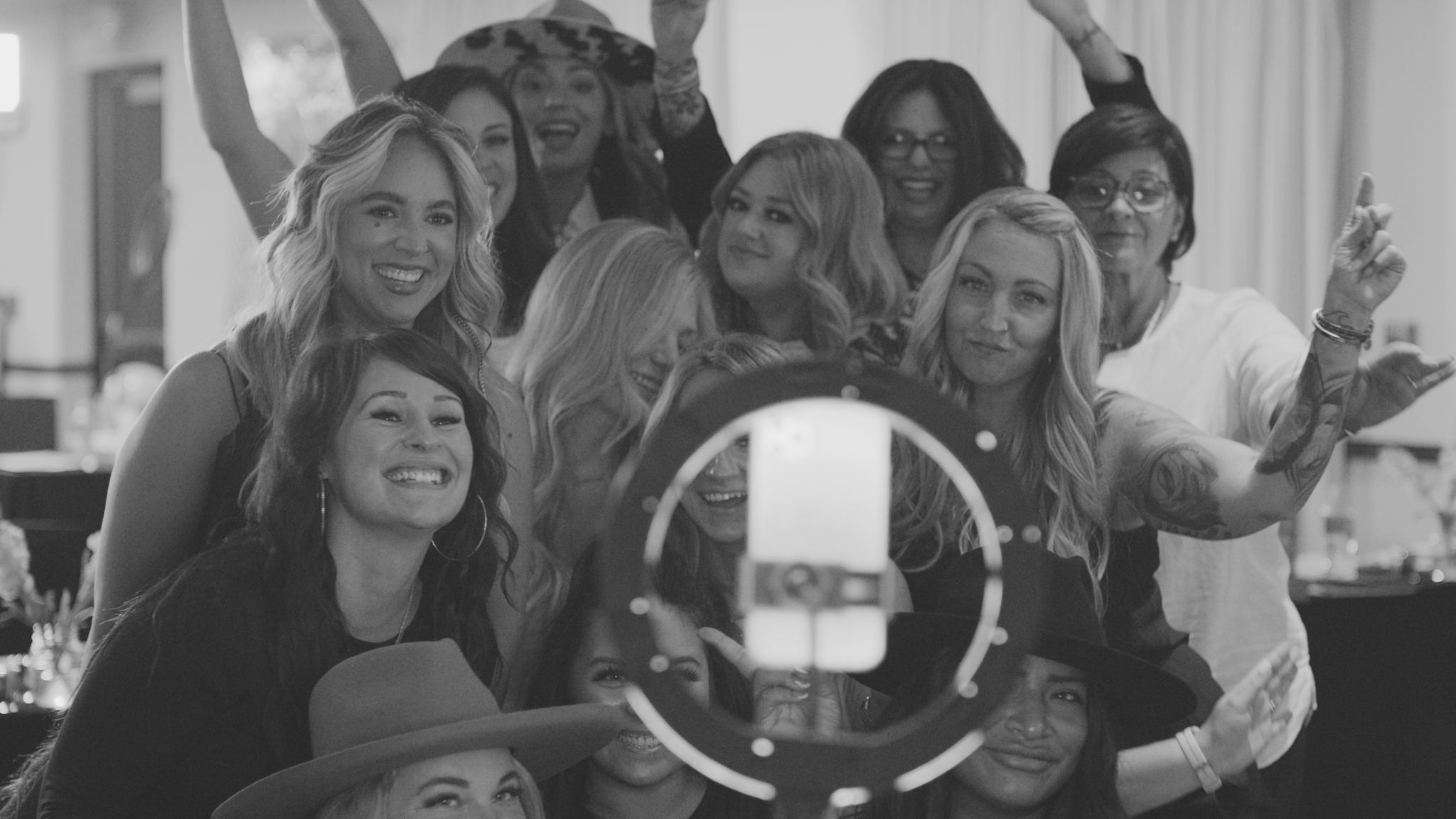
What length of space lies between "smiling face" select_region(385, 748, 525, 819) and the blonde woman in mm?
869

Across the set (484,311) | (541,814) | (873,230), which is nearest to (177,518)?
(484,311)

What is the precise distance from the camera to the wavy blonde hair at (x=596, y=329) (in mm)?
2496

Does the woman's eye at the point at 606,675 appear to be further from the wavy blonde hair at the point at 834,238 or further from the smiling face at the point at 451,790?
the wavy blonde hair at the point at 834,238

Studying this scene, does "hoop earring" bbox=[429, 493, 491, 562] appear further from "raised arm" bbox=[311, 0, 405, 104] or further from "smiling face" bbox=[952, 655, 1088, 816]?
"raised arm" bbox=[311, 0, 405, 104]

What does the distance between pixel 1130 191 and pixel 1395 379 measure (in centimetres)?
72

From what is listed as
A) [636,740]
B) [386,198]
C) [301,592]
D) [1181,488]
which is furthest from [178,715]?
[1181,488]

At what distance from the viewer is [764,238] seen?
2748 mm

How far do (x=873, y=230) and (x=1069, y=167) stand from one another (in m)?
0.39

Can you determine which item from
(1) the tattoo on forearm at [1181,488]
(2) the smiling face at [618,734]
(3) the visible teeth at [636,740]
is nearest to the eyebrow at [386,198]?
(2) the smiling face at [618,734]

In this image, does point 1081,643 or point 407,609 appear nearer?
point 1081,643

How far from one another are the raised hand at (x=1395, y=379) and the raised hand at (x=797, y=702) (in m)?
1.55

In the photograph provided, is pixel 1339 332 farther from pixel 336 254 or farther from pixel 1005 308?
pixel 336 254

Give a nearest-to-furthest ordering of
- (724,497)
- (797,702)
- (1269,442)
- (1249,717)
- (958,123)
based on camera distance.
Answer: (797,702) < (724,497) < (1249,717) < (1269,442) < (958,123)

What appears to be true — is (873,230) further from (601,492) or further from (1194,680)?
(1194,680)
